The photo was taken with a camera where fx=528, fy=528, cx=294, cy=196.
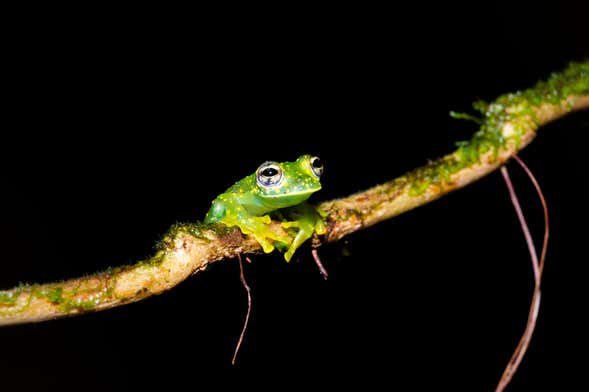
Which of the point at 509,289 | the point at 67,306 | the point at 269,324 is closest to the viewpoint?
the point at 67,306

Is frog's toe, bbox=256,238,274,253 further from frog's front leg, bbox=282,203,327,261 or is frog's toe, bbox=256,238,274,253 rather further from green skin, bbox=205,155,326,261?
frog's front leg, bbox=282,203,327,261

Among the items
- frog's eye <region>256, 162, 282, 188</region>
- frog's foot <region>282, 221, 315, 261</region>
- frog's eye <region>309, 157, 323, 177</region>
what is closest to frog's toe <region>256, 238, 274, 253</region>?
frog's foot <region>282, 221, 315, 261</region>

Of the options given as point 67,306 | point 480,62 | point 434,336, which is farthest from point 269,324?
point 480,62

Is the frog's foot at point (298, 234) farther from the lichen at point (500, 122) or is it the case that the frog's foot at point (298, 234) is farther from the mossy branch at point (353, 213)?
the lichen at point (500, 122)

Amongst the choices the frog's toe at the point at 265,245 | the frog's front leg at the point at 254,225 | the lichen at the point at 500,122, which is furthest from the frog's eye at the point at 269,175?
the lichen at the point at 500,122

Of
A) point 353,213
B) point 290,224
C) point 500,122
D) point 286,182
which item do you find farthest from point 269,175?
point 500,122

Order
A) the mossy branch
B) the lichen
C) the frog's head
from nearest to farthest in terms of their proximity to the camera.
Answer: the mossy branch < the frog's head < the lichen

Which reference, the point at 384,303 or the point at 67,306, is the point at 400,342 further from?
the point at 67,306
